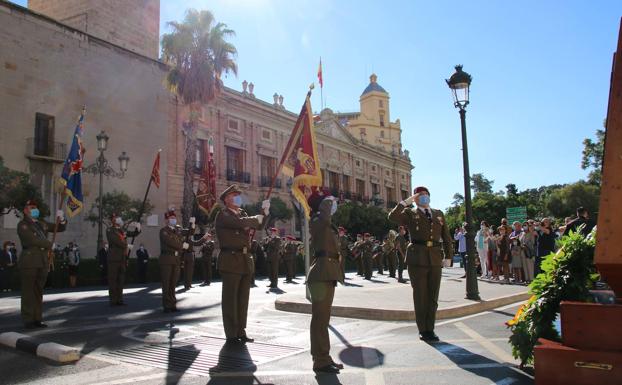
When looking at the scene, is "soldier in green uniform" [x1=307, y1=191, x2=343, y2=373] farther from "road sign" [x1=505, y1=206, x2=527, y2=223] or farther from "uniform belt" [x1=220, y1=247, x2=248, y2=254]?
"road sign" [x1=505, y1=206, x2=527, y2=223]

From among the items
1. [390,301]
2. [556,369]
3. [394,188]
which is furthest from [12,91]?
[394,188]

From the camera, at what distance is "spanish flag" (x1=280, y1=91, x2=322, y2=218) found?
10.2 meters

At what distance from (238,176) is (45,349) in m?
32.4

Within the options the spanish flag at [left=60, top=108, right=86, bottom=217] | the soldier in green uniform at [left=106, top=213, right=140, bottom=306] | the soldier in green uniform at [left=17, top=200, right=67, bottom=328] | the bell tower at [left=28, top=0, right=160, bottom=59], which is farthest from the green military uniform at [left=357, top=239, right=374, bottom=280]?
the bell tower at [left=28, top=0, right=160, bottom=59]

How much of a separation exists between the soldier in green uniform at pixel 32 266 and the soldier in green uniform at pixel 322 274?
198 inches

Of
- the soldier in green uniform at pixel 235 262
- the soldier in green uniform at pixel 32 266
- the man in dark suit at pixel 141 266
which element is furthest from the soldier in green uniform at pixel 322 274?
the man in dark suit at pixel 141 266

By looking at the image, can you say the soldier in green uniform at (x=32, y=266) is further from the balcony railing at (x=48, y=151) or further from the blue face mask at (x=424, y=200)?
the balcony railing at (x=48, y=151)

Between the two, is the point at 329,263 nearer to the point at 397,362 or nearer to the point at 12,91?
the point at 397,362

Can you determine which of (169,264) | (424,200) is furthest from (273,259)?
(424,200)

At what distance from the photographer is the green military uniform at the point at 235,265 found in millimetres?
6730

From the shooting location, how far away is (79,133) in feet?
37.6

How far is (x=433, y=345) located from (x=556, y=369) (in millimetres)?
2901

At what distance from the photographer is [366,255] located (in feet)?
69.9

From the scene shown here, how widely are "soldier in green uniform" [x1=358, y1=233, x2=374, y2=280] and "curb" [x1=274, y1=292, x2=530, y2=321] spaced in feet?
32.6
